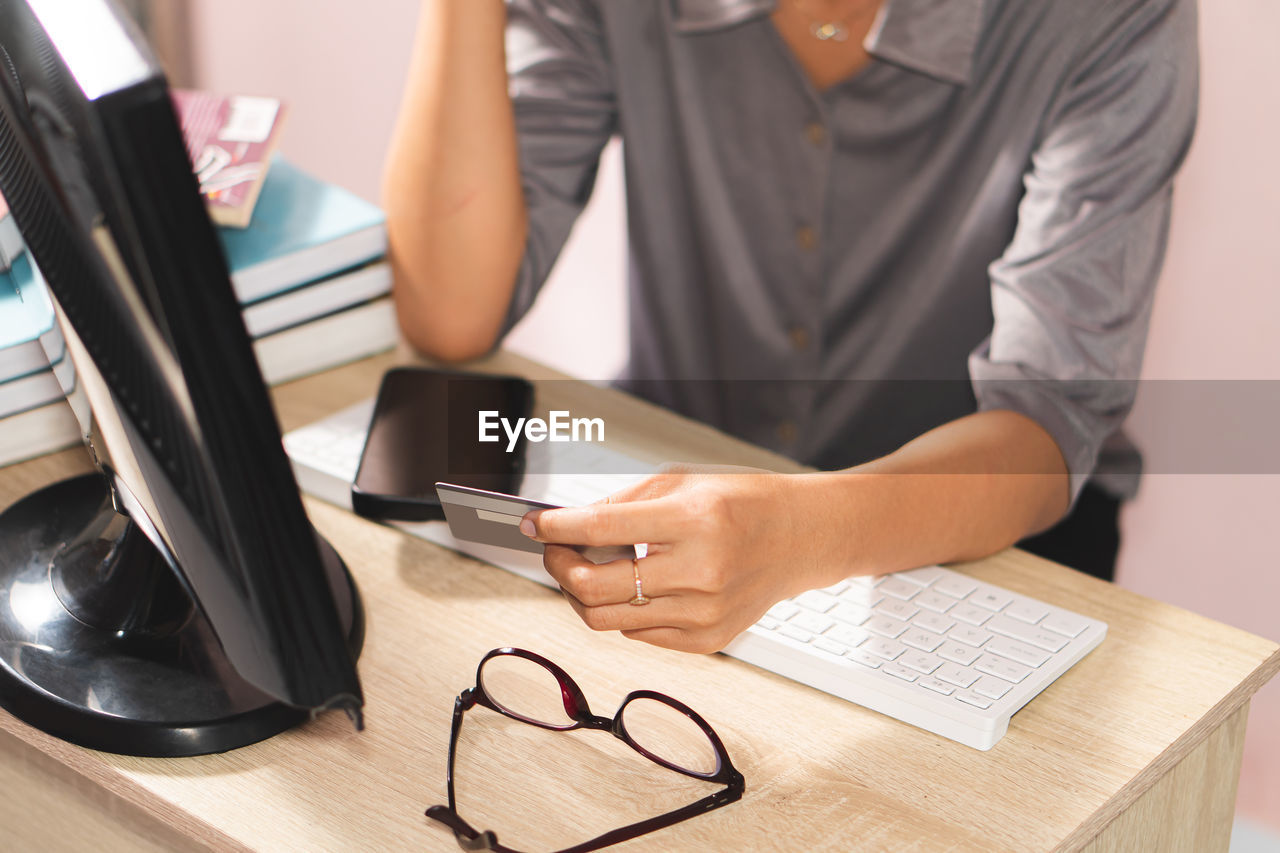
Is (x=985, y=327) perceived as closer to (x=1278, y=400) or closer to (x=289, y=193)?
(x=1278, y=400)

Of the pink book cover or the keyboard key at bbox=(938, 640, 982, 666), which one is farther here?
the pink book cover

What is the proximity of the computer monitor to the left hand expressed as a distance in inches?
6.0

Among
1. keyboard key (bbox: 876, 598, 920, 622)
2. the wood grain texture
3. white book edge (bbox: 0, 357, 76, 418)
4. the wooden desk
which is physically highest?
white book edge (bbox: 0, 357, 76, 418)

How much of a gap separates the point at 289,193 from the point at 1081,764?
759 millimetres

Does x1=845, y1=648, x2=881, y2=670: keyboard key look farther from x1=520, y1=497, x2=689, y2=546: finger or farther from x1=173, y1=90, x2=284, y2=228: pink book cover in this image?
x1=173, y1=90, x2=284, y2=228: pink book cover

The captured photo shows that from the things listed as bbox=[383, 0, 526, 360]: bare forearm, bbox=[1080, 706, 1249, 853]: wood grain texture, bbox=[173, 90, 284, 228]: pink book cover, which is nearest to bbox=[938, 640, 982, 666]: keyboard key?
bbox=[1080, 706, 1249, 853]: wood grain texture

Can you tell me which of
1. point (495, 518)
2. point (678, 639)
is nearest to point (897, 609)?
point (678, 639)

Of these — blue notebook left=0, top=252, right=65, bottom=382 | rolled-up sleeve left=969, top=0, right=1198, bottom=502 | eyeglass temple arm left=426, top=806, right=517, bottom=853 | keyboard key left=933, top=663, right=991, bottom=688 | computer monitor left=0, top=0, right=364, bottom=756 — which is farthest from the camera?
rolled-up sleeve left=969, top=0, right=1198, bottom=502

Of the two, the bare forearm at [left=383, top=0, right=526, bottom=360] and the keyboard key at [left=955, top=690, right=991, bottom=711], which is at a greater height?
the bare forearm at [left=383, top=0, right=526, bottom=360]

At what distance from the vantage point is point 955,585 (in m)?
0.71

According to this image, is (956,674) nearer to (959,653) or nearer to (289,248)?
(959,653)

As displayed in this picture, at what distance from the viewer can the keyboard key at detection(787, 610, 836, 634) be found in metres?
0.66

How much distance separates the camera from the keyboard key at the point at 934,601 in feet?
2.24

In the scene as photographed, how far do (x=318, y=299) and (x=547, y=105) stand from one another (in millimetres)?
303
